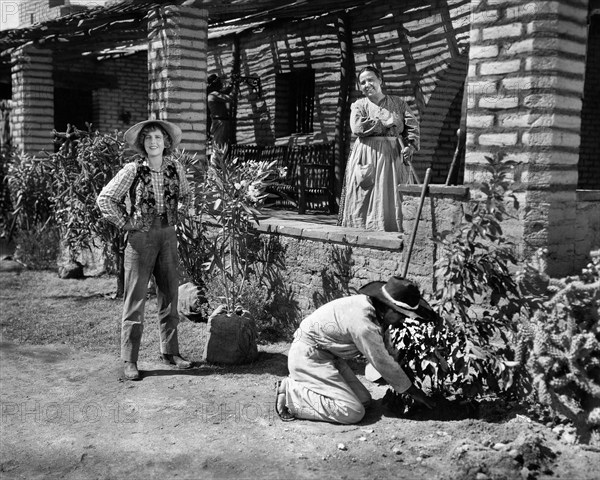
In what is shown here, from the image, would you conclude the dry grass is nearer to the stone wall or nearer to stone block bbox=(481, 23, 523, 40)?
the stone wall

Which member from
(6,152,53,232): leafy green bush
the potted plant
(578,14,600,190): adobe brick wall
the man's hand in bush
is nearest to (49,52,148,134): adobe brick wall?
(6,152,53,232): leafy green bush

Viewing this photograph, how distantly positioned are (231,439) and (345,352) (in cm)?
93

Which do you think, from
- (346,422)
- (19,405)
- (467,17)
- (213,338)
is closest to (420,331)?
(346,422)

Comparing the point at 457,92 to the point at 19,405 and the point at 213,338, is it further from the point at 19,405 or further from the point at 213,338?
the point at 19,405

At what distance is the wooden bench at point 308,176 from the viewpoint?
1038 centimetres

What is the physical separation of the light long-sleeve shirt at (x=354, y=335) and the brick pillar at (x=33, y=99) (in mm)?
9304

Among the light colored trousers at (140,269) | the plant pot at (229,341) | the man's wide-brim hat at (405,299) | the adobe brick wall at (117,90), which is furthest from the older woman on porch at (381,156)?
the adobe brick wall at (117,90)

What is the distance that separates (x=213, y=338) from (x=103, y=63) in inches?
419

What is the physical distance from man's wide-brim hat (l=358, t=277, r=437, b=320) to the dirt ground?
711 mm

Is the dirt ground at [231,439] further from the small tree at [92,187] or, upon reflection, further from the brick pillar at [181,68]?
the brick pillar at [181,68]

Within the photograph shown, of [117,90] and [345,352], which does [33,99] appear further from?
[345,352]

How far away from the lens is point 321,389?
482 centimetres

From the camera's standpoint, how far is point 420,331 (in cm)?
486

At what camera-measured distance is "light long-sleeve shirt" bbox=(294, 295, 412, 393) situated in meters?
4.59
